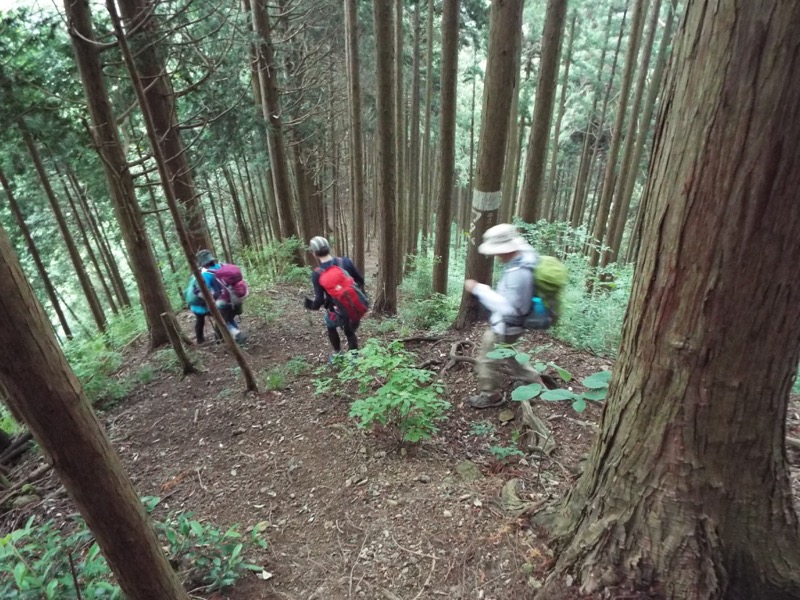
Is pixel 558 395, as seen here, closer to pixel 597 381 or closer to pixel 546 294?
pixel 597 381

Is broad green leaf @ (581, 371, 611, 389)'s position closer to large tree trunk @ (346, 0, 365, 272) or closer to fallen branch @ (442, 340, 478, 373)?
fallen branch @ (442, 340, 478, 373)

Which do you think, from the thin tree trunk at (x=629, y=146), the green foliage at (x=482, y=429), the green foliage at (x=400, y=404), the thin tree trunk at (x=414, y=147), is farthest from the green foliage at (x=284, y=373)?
the thin tree trunk at (x=414, y=147)

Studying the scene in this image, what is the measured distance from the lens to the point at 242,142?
379 inches

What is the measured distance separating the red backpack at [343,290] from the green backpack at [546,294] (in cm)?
236

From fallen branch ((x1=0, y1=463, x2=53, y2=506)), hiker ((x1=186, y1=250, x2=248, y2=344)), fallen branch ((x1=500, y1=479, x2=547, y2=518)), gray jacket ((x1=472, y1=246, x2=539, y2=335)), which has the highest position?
gray jacket ((x1=472, y1=246, x2=539, y2=335))

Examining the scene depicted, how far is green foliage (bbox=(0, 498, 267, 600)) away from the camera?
2290 millimetres

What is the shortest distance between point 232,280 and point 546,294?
16.1 ft

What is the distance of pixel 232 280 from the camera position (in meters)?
6.66

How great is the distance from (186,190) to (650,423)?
9.38 meters

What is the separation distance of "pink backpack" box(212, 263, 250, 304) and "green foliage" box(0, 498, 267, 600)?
3.88 metres

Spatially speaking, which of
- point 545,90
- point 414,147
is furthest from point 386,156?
point 414,147

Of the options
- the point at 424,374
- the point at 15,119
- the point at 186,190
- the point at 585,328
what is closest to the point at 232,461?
the point at 424,374

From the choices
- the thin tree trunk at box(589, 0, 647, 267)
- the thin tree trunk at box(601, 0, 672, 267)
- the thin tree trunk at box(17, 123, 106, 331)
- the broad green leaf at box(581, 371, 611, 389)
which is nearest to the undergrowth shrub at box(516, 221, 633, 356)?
the thin tree trunk at box(589, 0, 647, 267)

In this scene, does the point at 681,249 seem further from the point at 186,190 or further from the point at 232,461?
the point at 186,190
